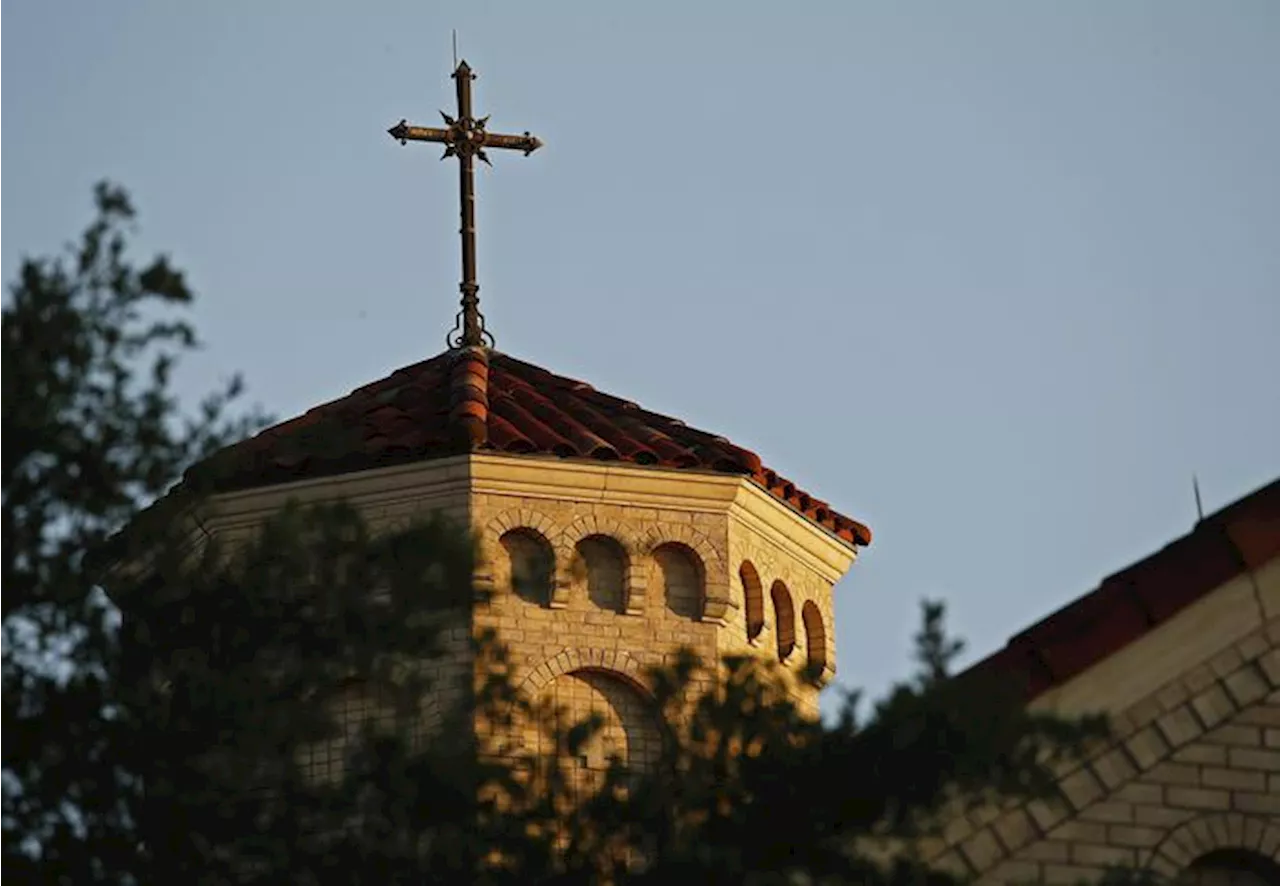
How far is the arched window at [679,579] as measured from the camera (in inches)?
1041

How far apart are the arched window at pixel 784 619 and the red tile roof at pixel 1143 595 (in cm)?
831

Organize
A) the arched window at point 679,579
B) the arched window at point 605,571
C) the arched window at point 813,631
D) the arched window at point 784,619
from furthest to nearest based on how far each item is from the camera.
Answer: the arched window at point 813,631 < the arched window at point 784,619 < the arched window at point 679,579 < the arched window at point 605,571

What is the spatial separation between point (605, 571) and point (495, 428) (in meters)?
1.06

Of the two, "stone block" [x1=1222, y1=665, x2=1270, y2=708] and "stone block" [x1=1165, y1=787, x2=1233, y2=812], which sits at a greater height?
"stone block" [x1=1222, y1=665, x2=1270, y2=708]

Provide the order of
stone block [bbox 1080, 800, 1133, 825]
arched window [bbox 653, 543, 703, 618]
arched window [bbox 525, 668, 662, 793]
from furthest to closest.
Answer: arched window [bbox 653, 543, 703, 618], arched window [bbox 525, 668, 662, 793], stone block [bbox 1080, 800, 1133, 825]

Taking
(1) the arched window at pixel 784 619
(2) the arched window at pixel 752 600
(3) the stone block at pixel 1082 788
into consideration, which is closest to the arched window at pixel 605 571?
(2) the arched window at pixel 752 600

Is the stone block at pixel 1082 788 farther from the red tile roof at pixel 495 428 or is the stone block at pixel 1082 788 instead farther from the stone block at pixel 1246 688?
the red tile roof at pixel 495 428

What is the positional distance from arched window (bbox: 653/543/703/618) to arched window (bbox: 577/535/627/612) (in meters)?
0.23

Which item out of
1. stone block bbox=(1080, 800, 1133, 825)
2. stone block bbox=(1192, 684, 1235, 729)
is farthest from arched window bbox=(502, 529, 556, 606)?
stone block bbox=(1080, 800, 1133, 825)

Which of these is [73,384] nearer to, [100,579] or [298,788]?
[100,579]

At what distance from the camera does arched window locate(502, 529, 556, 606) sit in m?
26.0

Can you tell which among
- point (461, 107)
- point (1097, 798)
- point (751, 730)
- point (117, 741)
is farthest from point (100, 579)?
point (461, 107)

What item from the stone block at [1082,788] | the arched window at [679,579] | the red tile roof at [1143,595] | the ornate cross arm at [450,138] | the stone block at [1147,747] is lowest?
the stone block at [1082,788]

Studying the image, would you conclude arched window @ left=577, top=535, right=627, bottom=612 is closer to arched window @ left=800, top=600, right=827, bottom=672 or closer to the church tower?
the church tower
